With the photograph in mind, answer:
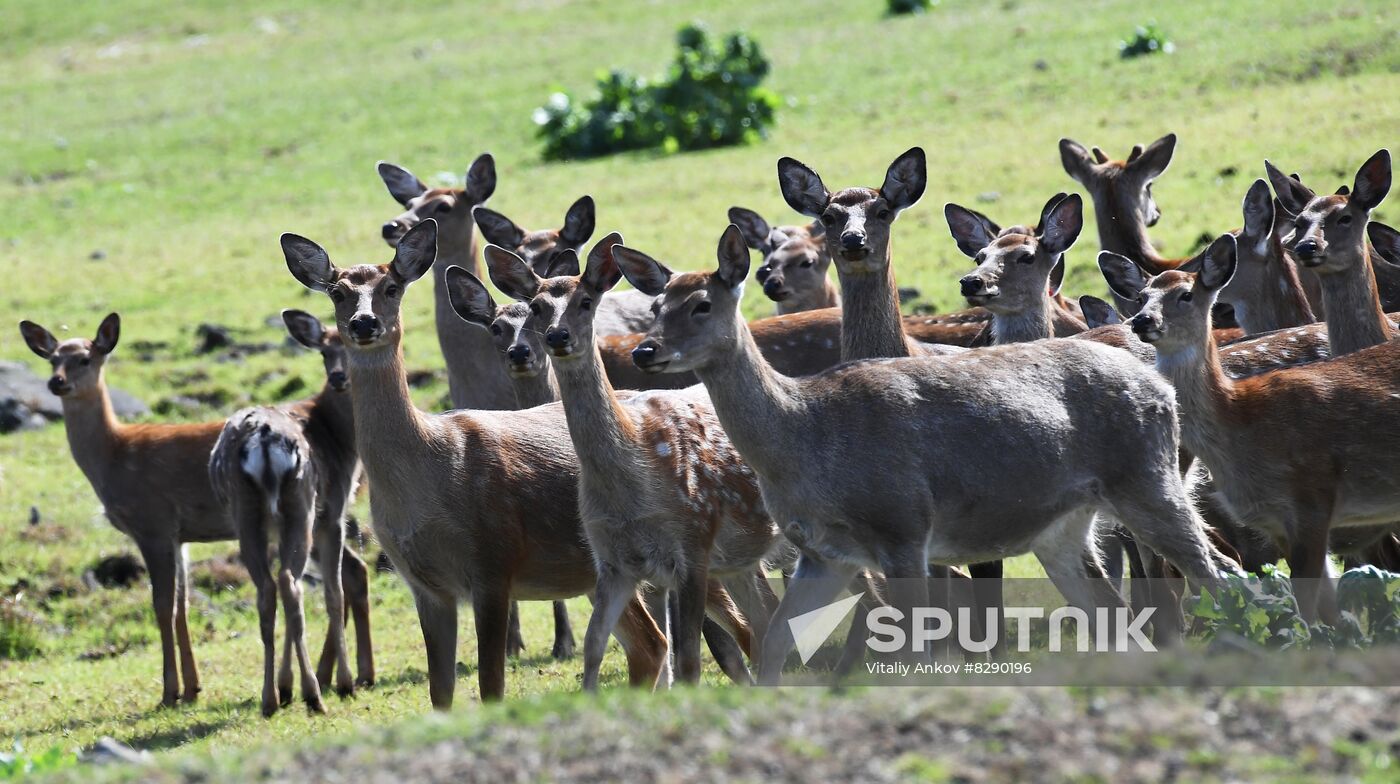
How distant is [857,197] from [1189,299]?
6.60ft

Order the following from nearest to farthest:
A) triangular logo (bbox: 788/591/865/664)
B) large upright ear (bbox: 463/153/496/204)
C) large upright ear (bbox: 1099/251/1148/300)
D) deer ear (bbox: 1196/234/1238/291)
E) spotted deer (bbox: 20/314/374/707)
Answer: triangular logo (bbox: 788/591/865/664), deer ear (bbox: 1196/234/1238/291), large upright ear (bbox: 1099/251/1148/300), spotted deer (bbox: 20/314/374/707), large upright ear (bbox: 463/153/496/204)

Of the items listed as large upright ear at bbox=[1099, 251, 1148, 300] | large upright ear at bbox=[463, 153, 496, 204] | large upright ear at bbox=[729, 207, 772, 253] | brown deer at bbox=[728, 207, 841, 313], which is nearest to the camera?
large upright ear at bbox=[1099, 251, 1148, 300]

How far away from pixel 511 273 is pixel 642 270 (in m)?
1.03

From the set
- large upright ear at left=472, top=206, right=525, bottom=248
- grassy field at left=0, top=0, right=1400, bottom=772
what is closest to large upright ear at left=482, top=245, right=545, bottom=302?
grassy field at left=0, top=0, right=1400, bottom=772

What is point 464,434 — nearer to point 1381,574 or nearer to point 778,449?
point 778,449

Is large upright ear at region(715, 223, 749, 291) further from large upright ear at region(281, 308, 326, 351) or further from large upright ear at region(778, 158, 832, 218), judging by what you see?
large upright ear at region(281, 308, 326, 351)

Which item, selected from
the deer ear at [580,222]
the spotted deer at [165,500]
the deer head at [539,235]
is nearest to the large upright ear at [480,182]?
the deer head at [539,235]

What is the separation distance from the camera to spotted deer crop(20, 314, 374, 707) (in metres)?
11.1

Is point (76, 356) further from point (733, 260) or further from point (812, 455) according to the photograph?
point (812, 455)

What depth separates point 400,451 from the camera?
866 centimetres

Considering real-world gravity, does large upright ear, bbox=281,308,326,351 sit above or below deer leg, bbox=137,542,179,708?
above

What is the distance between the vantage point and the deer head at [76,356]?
40.8 feet

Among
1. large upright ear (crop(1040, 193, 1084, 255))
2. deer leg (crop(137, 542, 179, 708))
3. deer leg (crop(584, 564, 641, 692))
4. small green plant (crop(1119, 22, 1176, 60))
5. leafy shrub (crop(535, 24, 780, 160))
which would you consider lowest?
deer leg (crop(137, 542, 179, 708))

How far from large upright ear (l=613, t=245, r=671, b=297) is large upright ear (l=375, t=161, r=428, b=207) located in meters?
5.66
